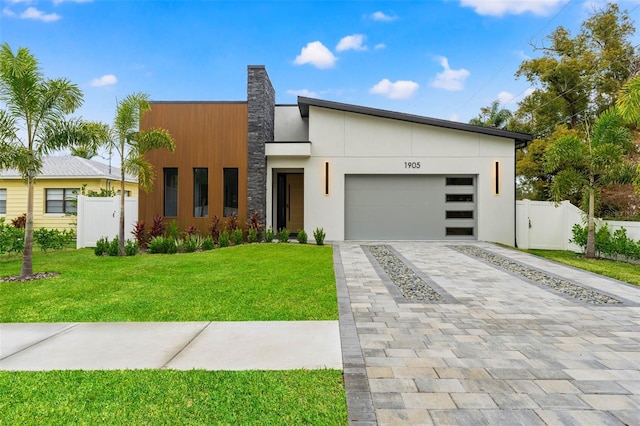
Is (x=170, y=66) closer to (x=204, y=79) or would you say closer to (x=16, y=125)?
(x=204, y=79)

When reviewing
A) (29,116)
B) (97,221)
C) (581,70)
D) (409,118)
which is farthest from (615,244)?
(97,221)

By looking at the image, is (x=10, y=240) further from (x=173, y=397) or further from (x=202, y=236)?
(x=173, y=397)

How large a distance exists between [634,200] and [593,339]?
41.6 ft

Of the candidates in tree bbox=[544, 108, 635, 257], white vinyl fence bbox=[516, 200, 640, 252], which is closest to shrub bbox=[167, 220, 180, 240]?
tree bbox=[544, 108, 635, 257]

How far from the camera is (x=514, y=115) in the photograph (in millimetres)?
20797

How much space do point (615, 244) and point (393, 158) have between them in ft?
23.0

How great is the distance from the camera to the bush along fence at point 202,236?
1046cm

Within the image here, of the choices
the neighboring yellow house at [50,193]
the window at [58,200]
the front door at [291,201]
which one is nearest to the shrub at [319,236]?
the front door at [291,201]

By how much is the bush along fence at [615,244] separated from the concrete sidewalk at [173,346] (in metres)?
9.60

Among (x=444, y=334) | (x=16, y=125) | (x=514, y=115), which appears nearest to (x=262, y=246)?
(x=16, y=125)

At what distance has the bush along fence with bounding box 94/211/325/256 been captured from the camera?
1046 centimetres

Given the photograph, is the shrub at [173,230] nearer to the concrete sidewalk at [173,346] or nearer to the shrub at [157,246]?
the shrub at [157,246]

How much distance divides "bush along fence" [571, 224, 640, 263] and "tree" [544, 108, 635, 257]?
268 millimetres

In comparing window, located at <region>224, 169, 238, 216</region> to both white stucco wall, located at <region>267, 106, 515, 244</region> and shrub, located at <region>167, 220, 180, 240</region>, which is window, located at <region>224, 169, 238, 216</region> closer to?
white stucco wall, located at <region>267, 106, 515, 244</region>
